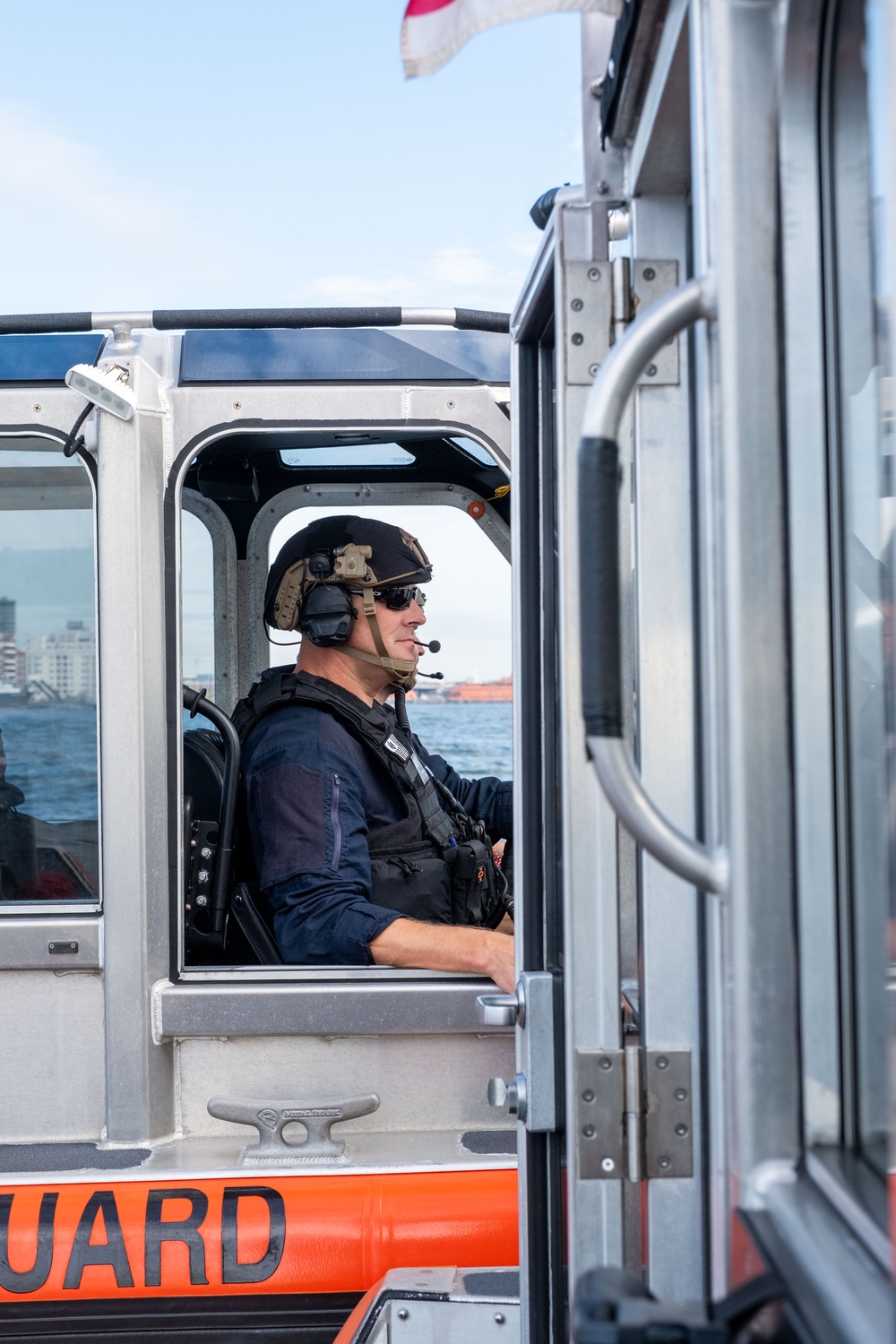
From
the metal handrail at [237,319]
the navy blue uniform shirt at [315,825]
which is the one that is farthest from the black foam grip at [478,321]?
the navy blue uniform shirt at [315,825]

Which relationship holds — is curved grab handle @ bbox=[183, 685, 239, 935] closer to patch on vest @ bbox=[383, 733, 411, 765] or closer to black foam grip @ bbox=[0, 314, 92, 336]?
patch on vest @ bbox=[383, 733, 411, 765]

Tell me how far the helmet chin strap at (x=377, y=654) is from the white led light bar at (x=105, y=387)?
35.7 inches

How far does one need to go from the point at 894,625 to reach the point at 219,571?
3170 millimetres

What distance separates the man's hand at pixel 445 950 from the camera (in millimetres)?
2363

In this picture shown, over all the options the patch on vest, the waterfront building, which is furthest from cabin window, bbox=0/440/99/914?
the patch on vest

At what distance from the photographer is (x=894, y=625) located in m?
0.78

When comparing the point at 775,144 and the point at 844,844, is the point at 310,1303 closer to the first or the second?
the point at 844,844

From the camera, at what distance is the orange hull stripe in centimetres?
213

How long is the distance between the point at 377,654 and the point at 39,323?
1.15 metres

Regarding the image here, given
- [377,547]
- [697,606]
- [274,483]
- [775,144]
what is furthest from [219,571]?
[775,144]

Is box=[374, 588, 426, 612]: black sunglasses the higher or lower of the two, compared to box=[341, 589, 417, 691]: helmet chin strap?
higher

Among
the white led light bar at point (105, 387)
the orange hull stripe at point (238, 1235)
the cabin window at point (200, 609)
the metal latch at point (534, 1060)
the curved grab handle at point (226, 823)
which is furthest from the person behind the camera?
the cabin window at point (200, 609)

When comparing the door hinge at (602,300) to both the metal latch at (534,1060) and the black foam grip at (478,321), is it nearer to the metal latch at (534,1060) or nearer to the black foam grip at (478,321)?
the metal latch at (534,1060)

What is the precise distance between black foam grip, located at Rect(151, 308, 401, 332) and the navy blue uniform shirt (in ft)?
2.97
